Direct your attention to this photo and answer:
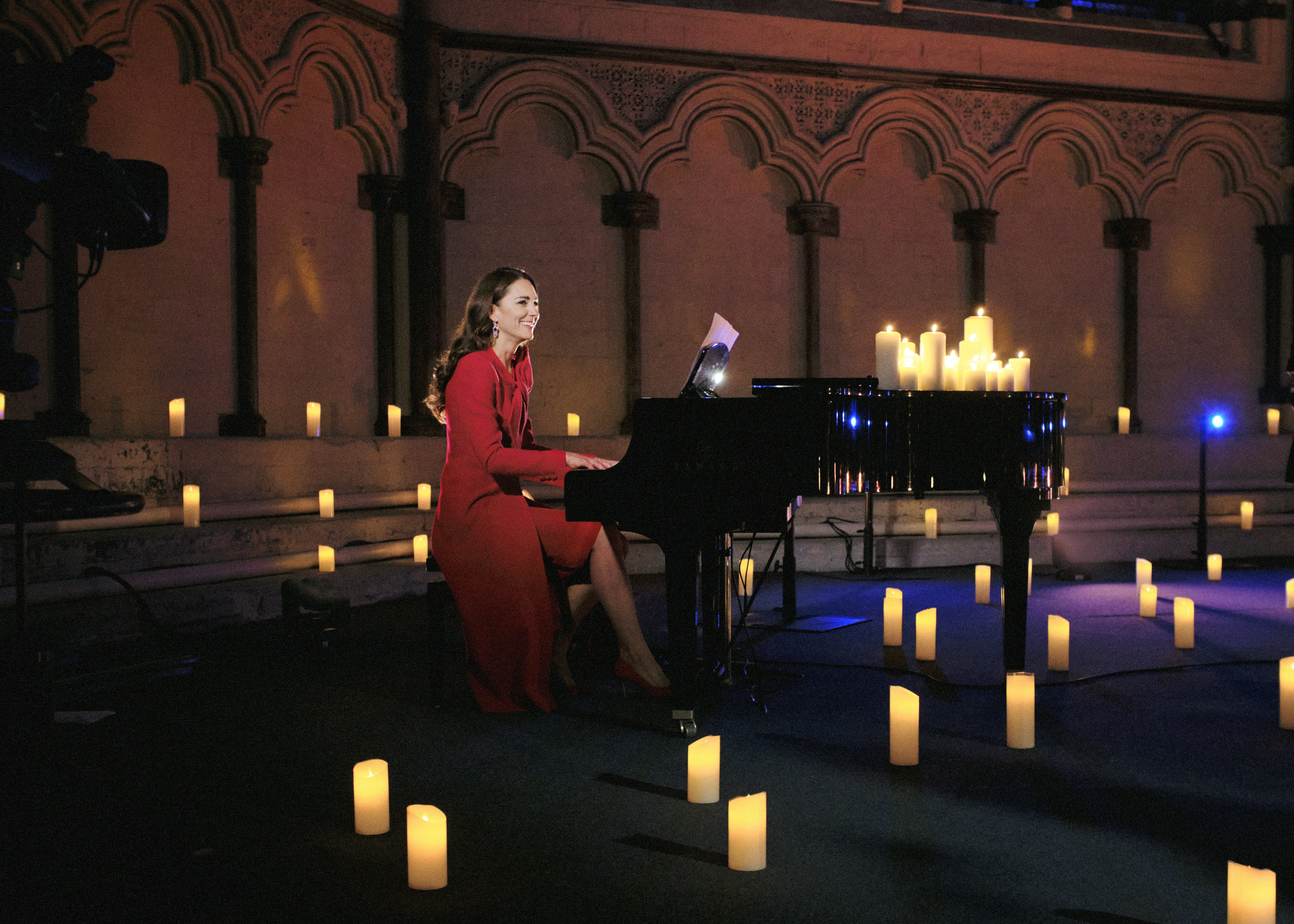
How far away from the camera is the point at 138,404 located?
6.17 m

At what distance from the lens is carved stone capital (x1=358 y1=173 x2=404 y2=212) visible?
23.6 ft

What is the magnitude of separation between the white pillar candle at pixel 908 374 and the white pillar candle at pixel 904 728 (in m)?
1.29

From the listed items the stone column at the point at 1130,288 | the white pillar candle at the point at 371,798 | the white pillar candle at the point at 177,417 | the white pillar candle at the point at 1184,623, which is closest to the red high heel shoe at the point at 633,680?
the white pillar candle at the point at 371,798

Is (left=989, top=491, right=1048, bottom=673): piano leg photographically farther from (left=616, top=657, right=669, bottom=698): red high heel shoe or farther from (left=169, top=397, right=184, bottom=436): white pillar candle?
(left=169, top=397, right=184, bottom=436): white pillar candle

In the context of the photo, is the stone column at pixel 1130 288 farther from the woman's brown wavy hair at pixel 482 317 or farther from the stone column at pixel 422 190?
the woman's brown wavy hair at pixel 482 317

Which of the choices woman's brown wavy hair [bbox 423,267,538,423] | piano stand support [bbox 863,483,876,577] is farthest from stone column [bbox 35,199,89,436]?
piano stand support [bbox 863,483,876,577]

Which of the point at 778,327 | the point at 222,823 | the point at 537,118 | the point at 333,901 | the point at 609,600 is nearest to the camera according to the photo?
the point at 333,901

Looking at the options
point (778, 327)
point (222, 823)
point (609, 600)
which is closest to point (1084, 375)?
point (778, 327)

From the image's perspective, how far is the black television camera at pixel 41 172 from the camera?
269cm

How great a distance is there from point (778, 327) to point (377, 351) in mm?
3011

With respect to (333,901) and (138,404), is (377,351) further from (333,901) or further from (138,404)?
(333,901)

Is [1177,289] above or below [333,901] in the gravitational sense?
above

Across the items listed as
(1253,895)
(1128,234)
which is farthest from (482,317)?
(1128,234)

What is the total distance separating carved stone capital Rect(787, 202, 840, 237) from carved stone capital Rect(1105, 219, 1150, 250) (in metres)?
2.36
